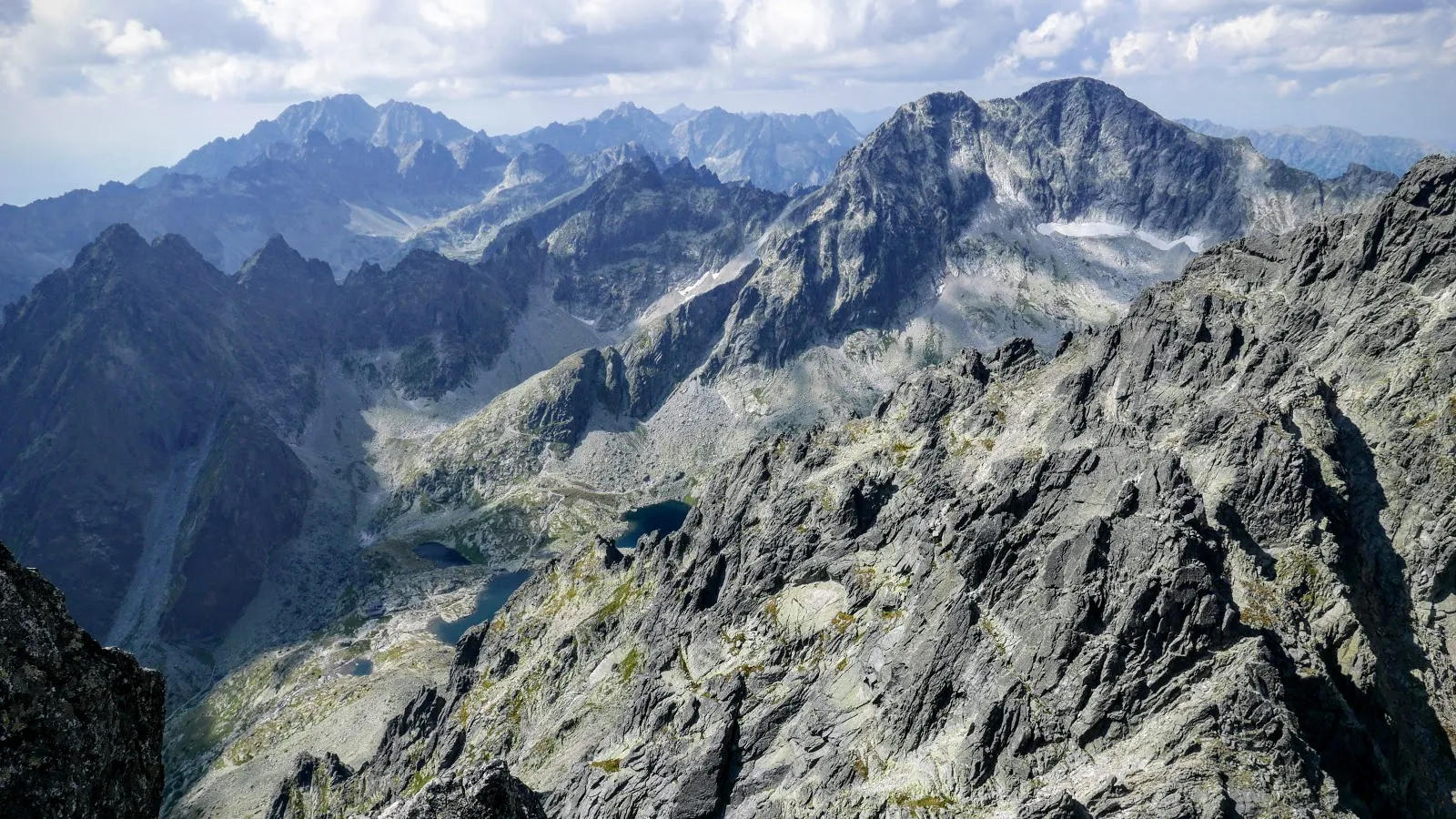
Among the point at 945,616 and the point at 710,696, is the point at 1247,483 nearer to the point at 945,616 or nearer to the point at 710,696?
the point at 945,616

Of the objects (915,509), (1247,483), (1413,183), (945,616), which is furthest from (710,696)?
(1413,183)

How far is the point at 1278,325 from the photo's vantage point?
3930 inches

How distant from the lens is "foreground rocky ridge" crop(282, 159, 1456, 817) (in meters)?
47.4

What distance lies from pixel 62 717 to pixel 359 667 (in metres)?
171

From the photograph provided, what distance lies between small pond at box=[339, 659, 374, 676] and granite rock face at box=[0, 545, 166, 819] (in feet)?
539

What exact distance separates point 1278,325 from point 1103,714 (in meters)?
75.6

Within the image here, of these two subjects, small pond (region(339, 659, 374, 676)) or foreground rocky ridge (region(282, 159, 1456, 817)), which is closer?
foreground rocky ridge (region(282, 159, 1456, 817))

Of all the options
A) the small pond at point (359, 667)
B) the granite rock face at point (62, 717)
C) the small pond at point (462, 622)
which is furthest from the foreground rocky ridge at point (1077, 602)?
the small pond at point (462, 622)

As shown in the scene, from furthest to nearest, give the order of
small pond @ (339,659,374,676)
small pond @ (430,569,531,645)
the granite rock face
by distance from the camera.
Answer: small pond @ (430,569,531,645) → small pond @ (339,659,374,676) → the granite rock face

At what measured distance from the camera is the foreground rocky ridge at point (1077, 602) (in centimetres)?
4738

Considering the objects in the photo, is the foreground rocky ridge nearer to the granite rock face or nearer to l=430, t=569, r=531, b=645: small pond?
the granite rock face

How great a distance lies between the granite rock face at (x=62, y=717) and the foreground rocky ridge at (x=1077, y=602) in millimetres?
39769

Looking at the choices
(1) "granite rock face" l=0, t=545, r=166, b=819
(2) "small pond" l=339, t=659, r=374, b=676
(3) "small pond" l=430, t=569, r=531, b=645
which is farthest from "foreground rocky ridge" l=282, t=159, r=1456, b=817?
(3) "small pond" l=430, t=569, r=531, b=645

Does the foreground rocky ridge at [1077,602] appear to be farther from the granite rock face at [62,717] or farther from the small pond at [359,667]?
the small pond at [359,667]
